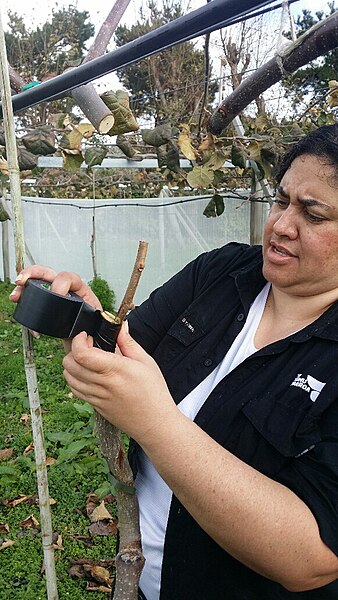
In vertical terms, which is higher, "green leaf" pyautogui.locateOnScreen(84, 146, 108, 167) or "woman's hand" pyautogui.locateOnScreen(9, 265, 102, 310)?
A: "green leaf" pyautogui.locateOnScreen(84, 146, 108, 167)

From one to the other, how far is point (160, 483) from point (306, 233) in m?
0.71

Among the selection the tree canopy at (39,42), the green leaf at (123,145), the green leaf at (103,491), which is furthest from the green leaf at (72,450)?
the tree canopy at (39,42)

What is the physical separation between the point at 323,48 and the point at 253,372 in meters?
0.98

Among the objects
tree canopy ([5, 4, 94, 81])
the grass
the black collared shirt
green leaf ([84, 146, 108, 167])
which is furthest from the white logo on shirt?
tree canopy ([5, 4, 94, 81])

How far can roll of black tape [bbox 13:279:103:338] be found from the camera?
3.05ft

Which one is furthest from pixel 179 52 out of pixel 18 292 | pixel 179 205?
pixel 18 292

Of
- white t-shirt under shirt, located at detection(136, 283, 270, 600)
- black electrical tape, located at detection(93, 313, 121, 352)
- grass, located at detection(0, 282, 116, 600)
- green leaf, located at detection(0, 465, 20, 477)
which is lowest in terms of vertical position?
grass, located at detection(0, 282, 116, 600)

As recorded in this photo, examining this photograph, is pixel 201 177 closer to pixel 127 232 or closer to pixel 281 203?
pixel 281 203

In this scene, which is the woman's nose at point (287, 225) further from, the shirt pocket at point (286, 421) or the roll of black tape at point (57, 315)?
the roll of black tape at point (57, 315)

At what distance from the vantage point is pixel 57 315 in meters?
0.93

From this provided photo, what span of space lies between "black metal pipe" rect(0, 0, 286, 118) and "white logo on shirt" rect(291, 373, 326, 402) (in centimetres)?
74

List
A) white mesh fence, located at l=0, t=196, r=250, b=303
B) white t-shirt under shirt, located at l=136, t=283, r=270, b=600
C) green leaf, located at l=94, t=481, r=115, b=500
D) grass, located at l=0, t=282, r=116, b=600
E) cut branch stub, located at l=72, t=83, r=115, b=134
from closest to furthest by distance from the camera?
white t-shirt under shirt, located at l=136, t=283, r=270, b=600 < cut branch stub, located at l=72, t=83, r=115, b=134 < grass, located at l=0, t=282, r=116, b=600 < green leaf, located at l=94, t=481, r=115, b=500 < white mesh fence, located at l=0, t=196, r=250, b=303

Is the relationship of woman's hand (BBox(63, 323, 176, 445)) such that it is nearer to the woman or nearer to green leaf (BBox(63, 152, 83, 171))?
the woman

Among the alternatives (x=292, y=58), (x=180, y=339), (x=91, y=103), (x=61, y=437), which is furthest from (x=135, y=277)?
(x=61, y=437)
